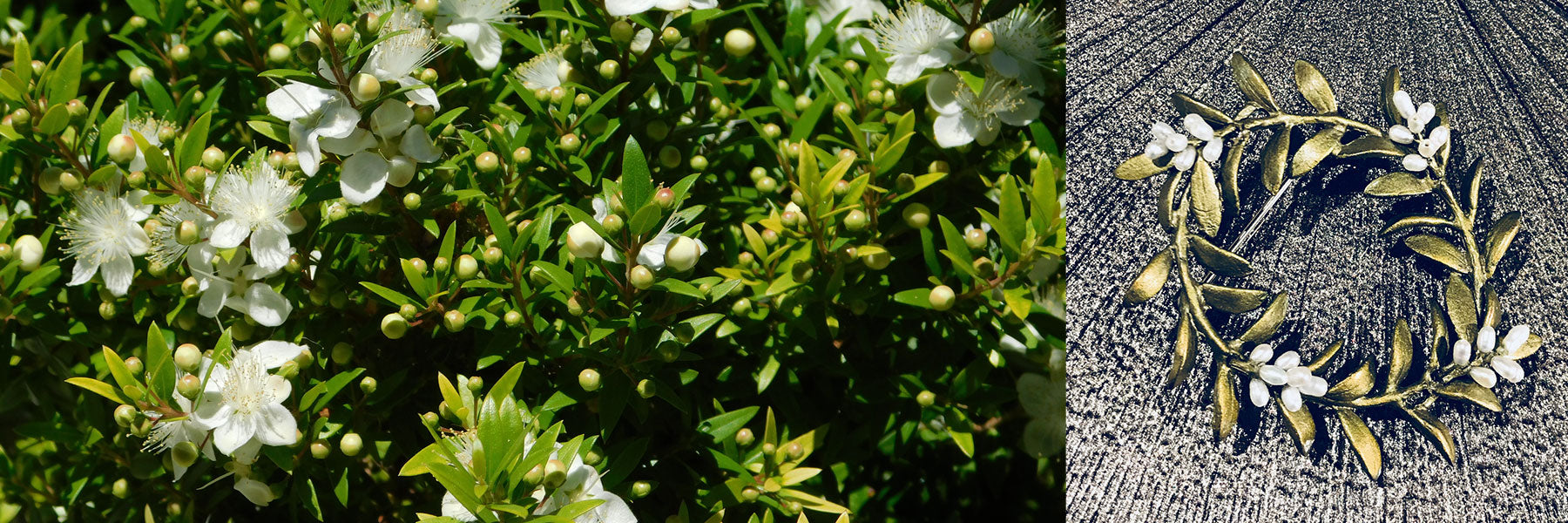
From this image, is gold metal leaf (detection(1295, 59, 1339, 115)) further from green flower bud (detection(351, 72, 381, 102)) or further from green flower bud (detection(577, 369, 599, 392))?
green flower bud (detection(351, 72, 381, 102))

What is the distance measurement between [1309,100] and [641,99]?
0.74 m

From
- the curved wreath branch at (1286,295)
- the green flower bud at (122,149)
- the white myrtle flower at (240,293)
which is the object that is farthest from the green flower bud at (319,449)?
the curved wreath branch at (1286,295)

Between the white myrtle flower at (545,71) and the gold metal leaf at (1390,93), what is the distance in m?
0.89

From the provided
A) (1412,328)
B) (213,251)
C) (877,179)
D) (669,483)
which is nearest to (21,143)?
(213,251)

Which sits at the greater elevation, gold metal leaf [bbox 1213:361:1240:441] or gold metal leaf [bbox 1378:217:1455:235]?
gold metal leaf [bbox 1378:217:1455:235]

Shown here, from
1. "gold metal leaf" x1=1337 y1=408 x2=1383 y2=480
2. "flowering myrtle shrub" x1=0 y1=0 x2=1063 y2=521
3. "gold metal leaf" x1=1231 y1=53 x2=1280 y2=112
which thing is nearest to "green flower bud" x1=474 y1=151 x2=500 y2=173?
"flowering myrtle shrub" x1=0 y1=0 x2=1063 y2=521

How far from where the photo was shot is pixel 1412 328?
3.18 feet

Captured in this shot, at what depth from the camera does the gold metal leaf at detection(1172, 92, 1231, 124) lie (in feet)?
3.28

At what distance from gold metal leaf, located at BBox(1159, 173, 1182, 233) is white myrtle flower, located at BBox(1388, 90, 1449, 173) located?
0.76ft

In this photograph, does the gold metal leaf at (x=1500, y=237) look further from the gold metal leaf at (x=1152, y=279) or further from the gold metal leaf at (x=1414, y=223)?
the gold metal leaf at (x=1152, y=279)

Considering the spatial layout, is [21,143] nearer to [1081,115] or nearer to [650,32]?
[650,32]

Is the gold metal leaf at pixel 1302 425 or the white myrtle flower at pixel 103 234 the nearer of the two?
the gold metal leaf at pixel 1302 425

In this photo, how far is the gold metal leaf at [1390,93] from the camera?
3.31ft

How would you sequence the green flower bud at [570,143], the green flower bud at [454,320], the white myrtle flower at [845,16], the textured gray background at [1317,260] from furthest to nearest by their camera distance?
the white myrtle flower at [845,16] → the green flower bud at [570,143] → the green flower bud at [454,320] → the textured gray background at [1317,260]
